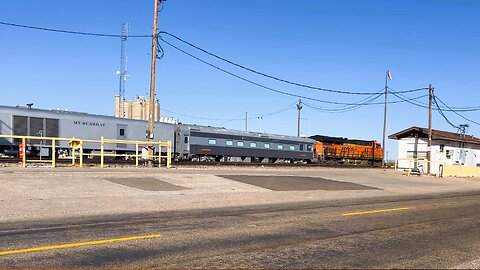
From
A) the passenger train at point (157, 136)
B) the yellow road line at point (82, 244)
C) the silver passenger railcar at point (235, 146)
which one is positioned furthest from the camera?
the silver passenger railcar at point (235, 146)

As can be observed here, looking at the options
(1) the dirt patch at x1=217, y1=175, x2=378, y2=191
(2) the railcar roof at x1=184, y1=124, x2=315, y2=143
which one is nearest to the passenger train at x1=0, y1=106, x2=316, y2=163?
(2) the railcar roof at x1=184, y1=124, x2=315, y2=143

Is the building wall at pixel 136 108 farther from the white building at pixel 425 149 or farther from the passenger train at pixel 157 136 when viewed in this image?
the white building at pixel 425 149

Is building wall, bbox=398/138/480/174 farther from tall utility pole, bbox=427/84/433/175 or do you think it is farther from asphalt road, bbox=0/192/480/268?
asphalt road, bbox=0/192/480/268

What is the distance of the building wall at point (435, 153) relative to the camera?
39.1m

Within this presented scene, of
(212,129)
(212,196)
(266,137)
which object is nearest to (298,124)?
(266,137)

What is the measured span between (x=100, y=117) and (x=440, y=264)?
3417 centimetres

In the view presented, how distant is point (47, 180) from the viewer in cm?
1547

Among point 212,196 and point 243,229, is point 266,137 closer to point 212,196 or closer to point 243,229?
Result: point 212,196

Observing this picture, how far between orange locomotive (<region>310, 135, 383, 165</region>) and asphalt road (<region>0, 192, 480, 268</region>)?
5177 cm

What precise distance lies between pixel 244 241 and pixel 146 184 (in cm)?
995

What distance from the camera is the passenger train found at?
32281 millimetres

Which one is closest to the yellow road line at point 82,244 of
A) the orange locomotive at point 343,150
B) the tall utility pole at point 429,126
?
the tall utility pole at point 429,126

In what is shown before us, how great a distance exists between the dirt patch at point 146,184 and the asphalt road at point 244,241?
16.6 feet

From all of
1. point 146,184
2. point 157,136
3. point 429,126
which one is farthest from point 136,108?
point 146,184
